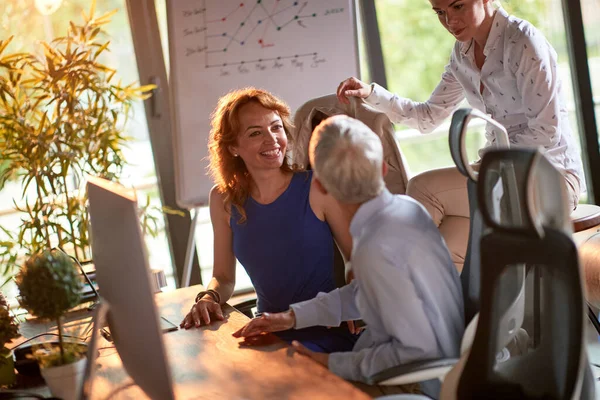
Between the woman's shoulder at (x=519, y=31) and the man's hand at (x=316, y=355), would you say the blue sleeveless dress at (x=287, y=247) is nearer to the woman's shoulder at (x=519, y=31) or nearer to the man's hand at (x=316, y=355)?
the man's hand at (x=316, y=355)

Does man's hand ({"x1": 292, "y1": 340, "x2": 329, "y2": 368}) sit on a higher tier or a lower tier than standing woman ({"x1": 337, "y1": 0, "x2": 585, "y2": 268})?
lower

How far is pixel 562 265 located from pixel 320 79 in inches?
118

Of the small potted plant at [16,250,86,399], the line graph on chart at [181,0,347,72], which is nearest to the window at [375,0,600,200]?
the line graph on chart at [181,0,347,72]

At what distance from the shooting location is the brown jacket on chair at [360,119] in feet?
9.16

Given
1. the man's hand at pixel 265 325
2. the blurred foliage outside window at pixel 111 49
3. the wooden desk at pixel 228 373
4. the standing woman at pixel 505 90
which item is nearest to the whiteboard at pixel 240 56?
the blurred foliage outside window at pixel 111 49

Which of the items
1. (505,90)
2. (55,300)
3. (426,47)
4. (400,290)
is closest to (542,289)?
(400,290)

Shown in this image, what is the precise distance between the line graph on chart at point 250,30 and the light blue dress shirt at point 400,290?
2513 millimetres

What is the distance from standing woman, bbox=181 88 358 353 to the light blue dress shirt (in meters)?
0.74

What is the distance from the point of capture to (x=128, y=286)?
140 centimetres

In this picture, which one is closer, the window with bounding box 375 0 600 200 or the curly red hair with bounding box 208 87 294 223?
the curly red hair with bounding box 208 87 294 223

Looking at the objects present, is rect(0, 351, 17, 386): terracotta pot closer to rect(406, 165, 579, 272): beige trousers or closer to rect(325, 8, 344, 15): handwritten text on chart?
rect(406, 165, 579, 272): beige trousers

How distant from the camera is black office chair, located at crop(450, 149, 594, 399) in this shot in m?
1.24

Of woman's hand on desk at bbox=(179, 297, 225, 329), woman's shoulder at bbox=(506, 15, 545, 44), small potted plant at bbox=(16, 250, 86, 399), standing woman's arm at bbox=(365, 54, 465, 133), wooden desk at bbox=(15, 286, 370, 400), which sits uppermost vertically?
woman's shoulder at bbox=(506, 15, 545, 44)

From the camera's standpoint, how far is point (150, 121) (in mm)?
Result: 4441
